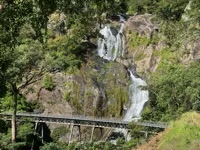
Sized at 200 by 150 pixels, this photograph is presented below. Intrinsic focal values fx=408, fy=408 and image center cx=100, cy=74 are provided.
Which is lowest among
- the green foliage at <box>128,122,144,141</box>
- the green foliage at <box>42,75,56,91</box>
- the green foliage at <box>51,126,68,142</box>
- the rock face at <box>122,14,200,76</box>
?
the green foliage at <box>51,126,68,142</box>

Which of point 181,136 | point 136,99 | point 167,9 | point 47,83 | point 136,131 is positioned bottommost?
point 136,131

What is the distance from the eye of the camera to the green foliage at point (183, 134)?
535cm

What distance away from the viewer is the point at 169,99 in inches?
1124

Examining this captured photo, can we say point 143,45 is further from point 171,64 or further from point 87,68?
point 87,68

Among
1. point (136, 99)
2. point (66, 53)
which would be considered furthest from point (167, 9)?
point (66, 53)

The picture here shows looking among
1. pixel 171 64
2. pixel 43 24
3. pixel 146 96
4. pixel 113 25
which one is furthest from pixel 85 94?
pixel 43 24

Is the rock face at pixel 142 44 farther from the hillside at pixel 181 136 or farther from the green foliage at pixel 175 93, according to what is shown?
the hillside at pixel 181 136

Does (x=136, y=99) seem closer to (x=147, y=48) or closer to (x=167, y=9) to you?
(x=147, y=48)

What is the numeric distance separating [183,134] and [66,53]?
83.7 feet

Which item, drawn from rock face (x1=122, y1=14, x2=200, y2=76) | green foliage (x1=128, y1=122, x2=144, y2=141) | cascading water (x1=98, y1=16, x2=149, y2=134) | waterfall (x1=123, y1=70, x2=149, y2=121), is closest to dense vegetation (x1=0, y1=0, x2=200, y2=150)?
green foliage (x1=128, y1=122, x2=144, y2=141)

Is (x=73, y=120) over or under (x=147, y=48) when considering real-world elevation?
under

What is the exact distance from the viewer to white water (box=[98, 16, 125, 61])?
39.6 meters

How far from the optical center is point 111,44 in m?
40.9

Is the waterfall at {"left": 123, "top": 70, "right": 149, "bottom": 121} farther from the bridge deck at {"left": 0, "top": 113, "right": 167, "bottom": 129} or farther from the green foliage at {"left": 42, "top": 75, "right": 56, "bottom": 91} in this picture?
the green foliage at {"left": 42, "top": 75, "right": 56, "bottom": 91}
